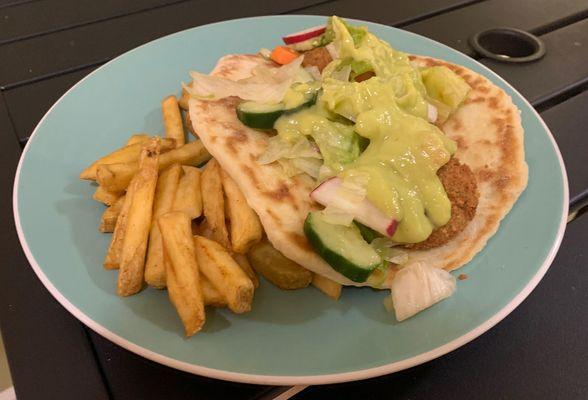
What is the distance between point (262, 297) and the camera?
1730 mm

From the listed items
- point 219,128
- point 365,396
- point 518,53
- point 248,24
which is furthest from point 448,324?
point 518,53

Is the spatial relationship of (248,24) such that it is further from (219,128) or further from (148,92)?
(219,128)

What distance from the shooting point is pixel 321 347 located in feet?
5.04

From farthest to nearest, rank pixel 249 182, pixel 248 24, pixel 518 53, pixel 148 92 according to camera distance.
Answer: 1. pixel 518 53
2. pixel 248 24
3. pixel 148 92
4. pixel 249 182

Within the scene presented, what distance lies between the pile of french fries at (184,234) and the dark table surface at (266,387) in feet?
0.85

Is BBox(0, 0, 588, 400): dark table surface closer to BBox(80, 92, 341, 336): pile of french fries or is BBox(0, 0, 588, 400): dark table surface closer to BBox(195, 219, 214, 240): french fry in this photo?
BBox(80, 92, 341, 336): pile of french fries

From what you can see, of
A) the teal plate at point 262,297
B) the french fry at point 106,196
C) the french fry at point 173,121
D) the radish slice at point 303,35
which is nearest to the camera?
the teal plate at point 262,297

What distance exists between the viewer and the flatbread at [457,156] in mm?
1794

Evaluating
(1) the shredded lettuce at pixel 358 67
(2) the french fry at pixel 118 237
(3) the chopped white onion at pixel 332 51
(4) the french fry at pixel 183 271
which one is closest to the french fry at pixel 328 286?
(4) the french fry at pixel 183 271

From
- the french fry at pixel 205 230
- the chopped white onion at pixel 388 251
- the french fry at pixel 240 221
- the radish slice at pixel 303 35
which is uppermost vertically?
the radish slice at pixel 303 35

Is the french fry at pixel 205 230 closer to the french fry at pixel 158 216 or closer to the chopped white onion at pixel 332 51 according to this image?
the french fry at pixel 158 216

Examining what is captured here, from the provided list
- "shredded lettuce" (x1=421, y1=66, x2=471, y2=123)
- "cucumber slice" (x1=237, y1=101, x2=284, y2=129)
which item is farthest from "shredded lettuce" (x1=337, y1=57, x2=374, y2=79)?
"cucumber slice" (x1=237, y1=101, x2=284, y2=129)

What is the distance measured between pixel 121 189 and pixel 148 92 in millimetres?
787

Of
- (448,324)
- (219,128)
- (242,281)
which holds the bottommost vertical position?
(448,324)
